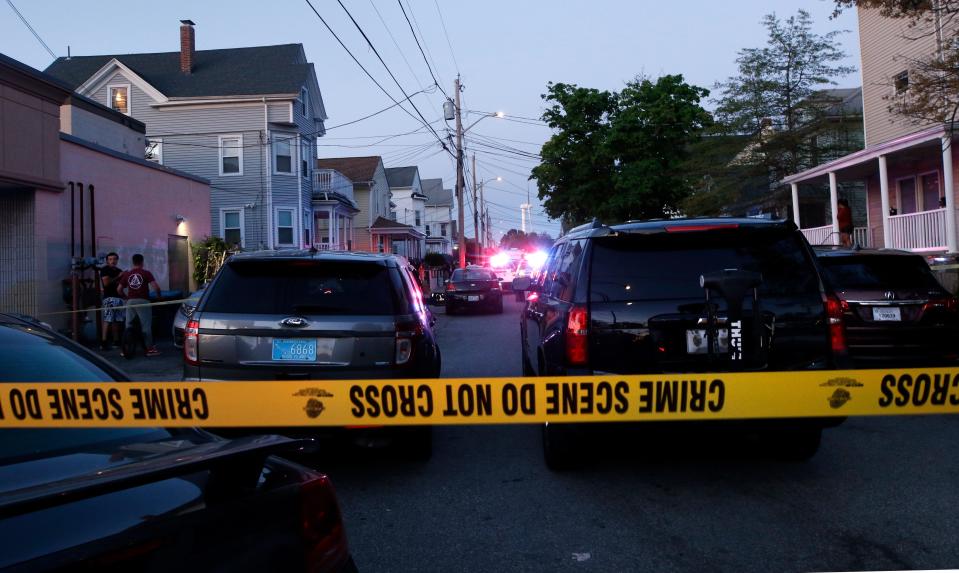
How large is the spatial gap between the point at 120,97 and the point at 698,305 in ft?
106

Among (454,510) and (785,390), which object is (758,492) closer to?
(785,390)

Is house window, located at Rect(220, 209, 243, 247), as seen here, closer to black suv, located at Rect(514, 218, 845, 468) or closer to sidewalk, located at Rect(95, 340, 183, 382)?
sidewalk, located at Rect(95, 340, 183, 382)

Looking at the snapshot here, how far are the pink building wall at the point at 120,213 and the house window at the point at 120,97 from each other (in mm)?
13568

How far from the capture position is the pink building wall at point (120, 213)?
13.5 metres

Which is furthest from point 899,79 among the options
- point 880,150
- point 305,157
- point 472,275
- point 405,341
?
point 305,157

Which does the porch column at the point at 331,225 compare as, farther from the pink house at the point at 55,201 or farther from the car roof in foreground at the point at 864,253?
the car roof in foreground at the point at 864,253

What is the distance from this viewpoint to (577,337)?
4.94 metres

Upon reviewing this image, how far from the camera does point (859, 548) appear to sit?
4.04 meters

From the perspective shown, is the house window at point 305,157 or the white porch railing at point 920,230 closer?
the white porch railing at point 920,230

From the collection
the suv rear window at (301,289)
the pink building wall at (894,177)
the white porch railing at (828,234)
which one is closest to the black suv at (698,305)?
the suv rear window at (301,289)

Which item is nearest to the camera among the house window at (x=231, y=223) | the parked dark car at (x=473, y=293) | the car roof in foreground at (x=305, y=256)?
the car roof in foreground at (x=305, y=256)

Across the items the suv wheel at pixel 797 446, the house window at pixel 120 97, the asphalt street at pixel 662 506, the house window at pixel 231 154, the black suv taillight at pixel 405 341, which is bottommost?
the asphalt street at pixel 662 506

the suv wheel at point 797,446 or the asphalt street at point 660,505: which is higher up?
the suv wheel at point 797,446

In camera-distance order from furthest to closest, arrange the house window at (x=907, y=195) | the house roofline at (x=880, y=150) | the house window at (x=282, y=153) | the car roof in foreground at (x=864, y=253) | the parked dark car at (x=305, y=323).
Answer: the house window at (x=282, y=153) < the house window at (x=907, y=195) < the house roofline at (x=880, y=150) < the car roof in foreground at (x=864, y=253) < the parked dark car at (x=305, y=323)
